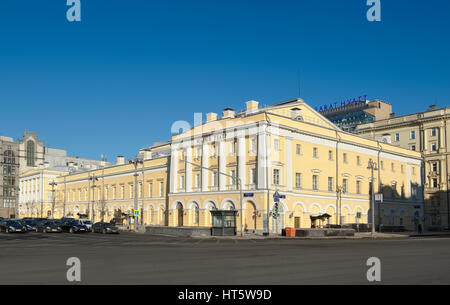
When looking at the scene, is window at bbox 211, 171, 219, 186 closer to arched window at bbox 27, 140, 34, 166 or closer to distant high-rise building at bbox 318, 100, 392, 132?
distant high-rise building at bbox 318, 100, 392, 132

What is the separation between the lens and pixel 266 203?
53656 mm

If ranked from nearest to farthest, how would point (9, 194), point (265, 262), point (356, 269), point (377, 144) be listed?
point (356, 269) → point (265, 262) → point (377, 144) → point (9, 194)

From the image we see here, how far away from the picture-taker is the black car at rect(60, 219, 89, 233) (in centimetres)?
5609

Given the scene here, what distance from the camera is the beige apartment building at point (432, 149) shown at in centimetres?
8781

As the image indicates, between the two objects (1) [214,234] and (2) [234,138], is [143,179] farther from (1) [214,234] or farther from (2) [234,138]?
(1) [214,234]

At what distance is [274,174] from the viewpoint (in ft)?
183

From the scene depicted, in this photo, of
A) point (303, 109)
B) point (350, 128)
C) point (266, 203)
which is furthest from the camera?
point (350, 128)

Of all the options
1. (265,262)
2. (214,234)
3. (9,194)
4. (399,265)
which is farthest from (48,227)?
(9,194)

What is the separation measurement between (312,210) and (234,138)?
1333cm

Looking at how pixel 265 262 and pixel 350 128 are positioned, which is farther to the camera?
pixel 350 128

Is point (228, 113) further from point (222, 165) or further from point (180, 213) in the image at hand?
point (180, 213)

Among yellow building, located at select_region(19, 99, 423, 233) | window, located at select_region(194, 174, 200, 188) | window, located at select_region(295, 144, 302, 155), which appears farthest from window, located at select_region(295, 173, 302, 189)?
window, located at select_region(194, 174, 200, 188)

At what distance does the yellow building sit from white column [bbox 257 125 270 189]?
0.11 m

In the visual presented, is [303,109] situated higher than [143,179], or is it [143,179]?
[303,109]
